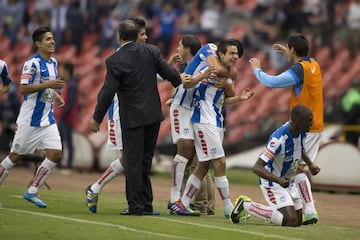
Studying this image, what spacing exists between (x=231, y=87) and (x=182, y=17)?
56.6 feet

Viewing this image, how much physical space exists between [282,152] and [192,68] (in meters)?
2.00

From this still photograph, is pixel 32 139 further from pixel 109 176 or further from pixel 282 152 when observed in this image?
pixel 282 152

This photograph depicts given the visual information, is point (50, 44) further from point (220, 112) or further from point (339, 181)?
point (339, 181)

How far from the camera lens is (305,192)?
15.0 metres

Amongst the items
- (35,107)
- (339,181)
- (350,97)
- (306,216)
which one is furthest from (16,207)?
(350,97)

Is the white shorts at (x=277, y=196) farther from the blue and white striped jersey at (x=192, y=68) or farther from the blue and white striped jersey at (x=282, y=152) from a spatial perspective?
the blue and white striped jersey at (x=192, y=68)

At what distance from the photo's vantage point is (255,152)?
92.8 feet

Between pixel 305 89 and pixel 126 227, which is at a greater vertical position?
pixel 305 89

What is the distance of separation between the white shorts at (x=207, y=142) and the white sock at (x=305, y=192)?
3.38 feet

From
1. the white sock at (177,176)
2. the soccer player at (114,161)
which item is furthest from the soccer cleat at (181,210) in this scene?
the soccer player at (114,161)

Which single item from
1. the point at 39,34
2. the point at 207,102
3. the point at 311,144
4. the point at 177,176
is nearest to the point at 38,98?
the point at 39,34

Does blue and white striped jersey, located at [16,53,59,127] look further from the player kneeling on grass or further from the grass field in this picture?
the player kneeling on grass

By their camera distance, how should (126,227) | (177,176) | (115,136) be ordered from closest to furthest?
(126,227) → (177,176) → (115,136)

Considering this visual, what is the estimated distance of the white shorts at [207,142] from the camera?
49.5 ft
